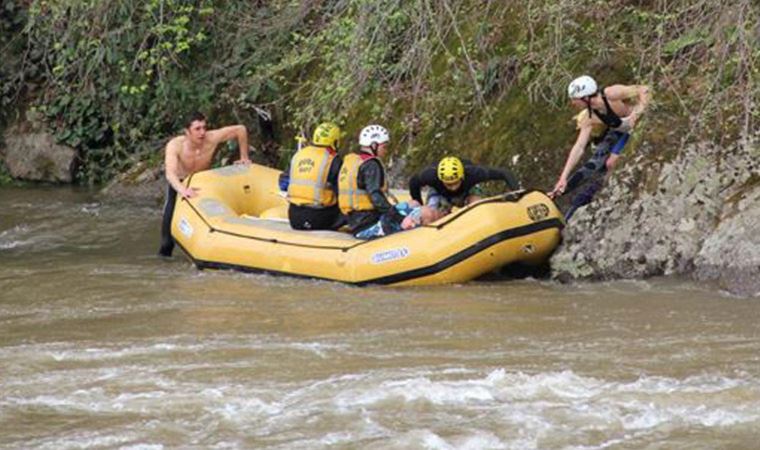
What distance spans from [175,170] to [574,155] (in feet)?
11.2

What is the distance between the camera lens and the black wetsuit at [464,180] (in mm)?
9734

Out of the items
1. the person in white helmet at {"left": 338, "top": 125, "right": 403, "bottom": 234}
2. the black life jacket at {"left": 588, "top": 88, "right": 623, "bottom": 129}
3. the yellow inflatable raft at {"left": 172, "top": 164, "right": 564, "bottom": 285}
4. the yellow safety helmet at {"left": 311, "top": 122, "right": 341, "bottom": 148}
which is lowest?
the yellow inflatable raft at {"left": 172, "top": 164, "right": 564, "bottom": 285}

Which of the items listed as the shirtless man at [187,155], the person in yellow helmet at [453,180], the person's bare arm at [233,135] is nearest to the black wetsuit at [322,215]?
the person in yellow helmet at [453,180]

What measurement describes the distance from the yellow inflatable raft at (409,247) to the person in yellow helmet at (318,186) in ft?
0.54

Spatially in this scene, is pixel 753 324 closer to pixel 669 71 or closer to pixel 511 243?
pixel 511 243

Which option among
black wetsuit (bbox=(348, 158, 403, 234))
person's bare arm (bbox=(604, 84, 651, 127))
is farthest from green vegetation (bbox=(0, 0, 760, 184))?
black wetsuit (bbox=(348, 158, 403, 234))

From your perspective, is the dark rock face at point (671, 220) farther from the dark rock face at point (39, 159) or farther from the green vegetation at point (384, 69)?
the dark rock face at point (39, 159)

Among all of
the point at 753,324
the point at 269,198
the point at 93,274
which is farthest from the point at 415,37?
the point at 753,324

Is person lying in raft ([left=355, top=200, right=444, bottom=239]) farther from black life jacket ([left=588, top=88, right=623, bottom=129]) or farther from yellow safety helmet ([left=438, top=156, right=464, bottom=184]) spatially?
black life jacket ([left=588, top=88, right=623, bottom=129])

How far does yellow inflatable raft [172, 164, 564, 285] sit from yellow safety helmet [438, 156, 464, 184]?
1.29 ft

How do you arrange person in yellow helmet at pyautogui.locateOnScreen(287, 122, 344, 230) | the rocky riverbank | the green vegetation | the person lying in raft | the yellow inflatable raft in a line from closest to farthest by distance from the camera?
the rocky riverbank → the yellow inflatable raft → the green vegetation → the person lying in raft → person in yellow helmet at pyautogui.locateOnScreen(287, 122, 344, 230)

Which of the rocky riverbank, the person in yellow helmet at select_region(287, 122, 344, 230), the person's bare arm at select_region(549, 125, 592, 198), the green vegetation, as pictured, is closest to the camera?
the rocky riverbank

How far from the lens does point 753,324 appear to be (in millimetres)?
7598

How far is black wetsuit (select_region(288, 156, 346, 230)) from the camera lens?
1033 centimetres
